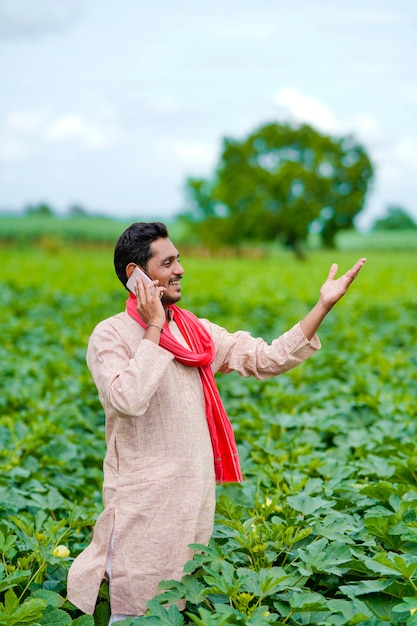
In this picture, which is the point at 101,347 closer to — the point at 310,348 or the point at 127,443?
the point at 127,443

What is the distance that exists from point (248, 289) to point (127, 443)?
500 inches

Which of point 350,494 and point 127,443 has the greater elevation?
point 127,443

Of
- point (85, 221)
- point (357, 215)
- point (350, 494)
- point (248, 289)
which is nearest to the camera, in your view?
point (350, 494)

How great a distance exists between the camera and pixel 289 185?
40938 millimetres

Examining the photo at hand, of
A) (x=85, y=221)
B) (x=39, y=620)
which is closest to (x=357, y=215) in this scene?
(x=85, y=221)

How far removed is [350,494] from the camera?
3553 mm

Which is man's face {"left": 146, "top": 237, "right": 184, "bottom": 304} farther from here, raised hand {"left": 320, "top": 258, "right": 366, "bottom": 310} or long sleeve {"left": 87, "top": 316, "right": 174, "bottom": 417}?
raised hand {"left": 320, "top": 258, "right": 366, "bottom": 310}

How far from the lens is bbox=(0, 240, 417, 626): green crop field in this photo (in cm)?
255

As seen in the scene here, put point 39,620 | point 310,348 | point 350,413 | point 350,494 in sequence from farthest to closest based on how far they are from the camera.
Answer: point 350,413 < point 350,494 < point 310,348 < point 39,620

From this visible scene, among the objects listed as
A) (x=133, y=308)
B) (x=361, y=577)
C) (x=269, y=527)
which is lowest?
(x=361, y=577)

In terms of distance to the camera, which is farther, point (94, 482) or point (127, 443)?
point (94, 482)

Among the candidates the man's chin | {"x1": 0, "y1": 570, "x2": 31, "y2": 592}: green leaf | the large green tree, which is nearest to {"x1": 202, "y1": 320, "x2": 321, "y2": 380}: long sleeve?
the man's chin

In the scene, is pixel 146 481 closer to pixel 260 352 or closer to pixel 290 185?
pixel 260 352

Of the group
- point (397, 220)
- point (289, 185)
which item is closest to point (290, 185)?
point (289, 185)
